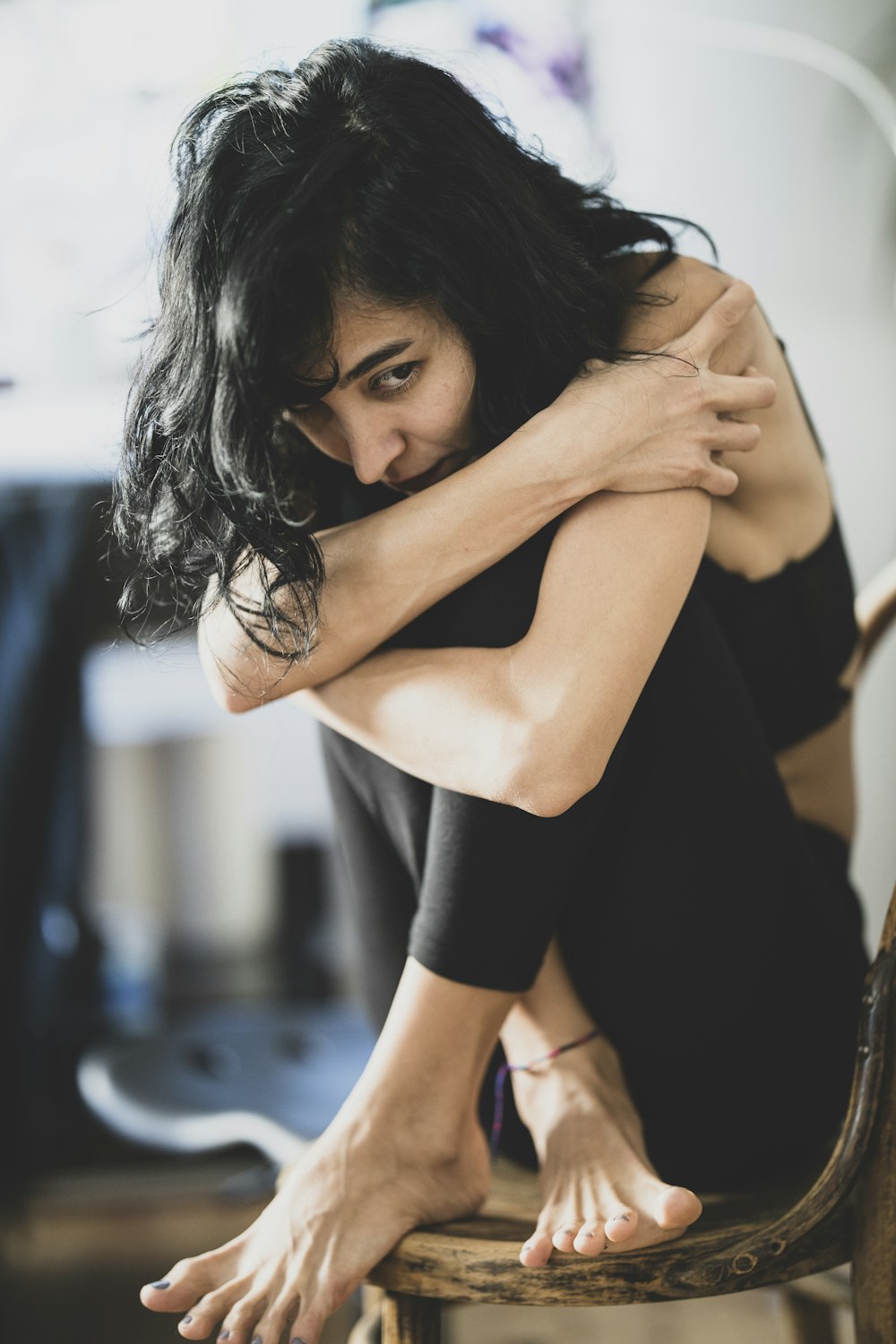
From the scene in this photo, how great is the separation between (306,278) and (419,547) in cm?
17

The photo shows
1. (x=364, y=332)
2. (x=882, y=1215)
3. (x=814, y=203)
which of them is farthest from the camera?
(x=814, y=203)

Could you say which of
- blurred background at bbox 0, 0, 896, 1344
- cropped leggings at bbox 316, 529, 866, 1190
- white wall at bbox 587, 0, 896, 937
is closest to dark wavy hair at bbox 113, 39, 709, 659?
cropped leggings at bbox 316, 529, 866, 1190

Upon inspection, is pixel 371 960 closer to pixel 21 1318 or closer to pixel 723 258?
pixel 21 1318

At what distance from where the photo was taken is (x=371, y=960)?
83cm

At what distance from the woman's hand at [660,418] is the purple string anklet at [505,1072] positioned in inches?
14.4

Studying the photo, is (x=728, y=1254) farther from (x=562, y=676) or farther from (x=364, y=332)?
(x=364, y=332)

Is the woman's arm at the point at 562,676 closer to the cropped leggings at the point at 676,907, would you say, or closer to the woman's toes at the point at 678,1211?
the cropped leggings at the point at 676,907

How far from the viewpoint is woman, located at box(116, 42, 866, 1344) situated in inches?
26.1

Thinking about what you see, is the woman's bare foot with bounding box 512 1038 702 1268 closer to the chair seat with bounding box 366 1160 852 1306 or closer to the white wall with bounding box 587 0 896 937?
the chair seat with bounding box 366 1160 852 1306

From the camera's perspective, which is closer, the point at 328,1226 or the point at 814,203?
the point at 328,1226

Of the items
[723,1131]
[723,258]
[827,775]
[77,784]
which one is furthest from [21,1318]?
[723,258]

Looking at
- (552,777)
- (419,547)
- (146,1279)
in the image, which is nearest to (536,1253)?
(552,777)

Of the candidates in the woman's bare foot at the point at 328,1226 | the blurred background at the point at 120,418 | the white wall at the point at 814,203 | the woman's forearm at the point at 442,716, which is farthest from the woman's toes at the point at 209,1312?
the white wall at the point at 814,203

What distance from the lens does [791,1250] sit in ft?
1.97
